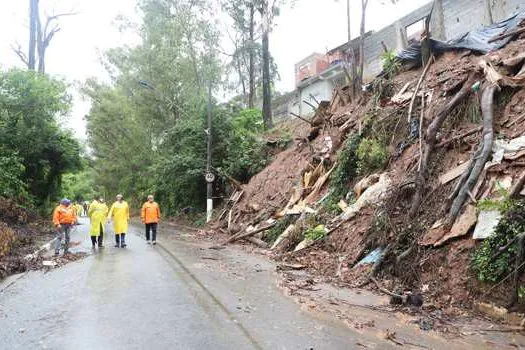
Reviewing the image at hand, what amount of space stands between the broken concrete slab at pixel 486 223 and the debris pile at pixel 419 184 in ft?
0.07

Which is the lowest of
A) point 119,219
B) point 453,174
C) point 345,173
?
point 119,219

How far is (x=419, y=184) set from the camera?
401 inches

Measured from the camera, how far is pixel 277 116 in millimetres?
42781

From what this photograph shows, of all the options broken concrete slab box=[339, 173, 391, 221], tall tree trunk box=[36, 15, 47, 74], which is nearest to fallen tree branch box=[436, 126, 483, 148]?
broken concrete slab box=[339, 173, 391, 221]

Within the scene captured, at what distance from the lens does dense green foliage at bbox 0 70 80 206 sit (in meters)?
21.2

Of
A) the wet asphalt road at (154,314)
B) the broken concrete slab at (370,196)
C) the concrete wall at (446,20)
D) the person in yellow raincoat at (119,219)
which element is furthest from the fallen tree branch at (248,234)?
the concrete wall at (446,20)

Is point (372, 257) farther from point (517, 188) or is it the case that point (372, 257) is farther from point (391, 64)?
point (391, 64)

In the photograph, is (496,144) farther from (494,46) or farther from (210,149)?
(210,149)

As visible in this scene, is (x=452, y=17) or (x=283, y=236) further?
(x=452, y=17)

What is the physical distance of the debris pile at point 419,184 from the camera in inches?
328

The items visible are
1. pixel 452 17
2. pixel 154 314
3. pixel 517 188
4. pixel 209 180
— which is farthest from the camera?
pixel 452 17

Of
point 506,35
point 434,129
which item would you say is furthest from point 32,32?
point 434,129

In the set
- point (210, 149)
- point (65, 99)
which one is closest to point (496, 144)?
point (210, 149)

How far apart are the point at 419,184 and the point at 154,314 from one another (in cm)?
621
